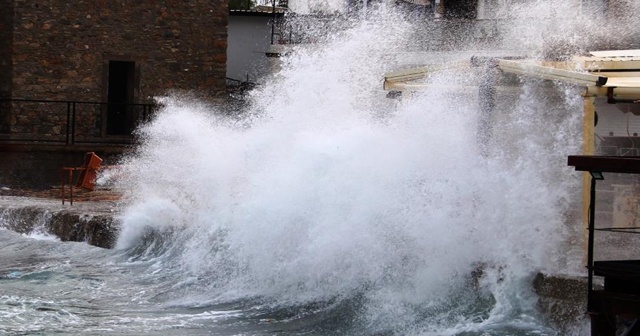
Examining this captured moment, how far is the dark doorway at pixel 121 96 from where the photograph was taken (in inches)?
1024

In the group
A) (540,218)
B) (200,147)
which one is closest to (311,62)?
(200,147)

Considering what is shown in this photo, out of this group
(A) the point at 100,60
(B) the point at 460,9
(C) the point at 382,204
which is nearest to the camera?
(C) the point at 382,204

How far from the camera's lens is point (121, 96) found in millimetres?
26875

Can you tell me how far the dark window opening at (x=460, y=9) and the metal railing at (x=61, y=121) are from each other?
23.4ft

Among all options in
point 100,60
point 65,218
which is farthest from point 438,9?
point 65,218

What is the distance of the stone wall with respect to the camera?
2473cm

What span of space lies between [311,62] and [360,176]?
337cm

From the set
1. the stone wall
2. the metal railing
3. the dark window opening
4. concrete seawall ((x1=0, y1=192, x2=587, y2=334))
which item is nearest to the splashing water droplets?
concrete seawall ((x1=0, y1=192, x2=587, y2=334))

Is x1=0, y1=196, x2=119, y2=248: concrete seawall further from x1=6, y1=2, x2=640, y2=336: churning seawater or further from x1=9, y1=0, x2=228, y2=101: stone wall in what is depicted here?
x1=9, y1=0, x2=228, y2=101: stone wall

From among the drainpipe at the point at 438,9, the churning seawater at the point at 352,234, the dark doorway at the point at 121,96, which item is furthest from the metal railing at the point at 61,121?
the churning seawater at the point at 352,234

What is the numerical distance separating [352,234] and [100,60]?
1493 cm

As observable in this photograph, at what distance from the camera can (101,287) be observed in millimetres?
12914

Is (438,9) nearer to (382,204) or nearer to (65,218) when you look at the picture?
(65,218)

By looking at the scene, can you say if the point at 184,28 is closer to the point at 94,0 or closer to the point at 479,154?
the point at 94,0
